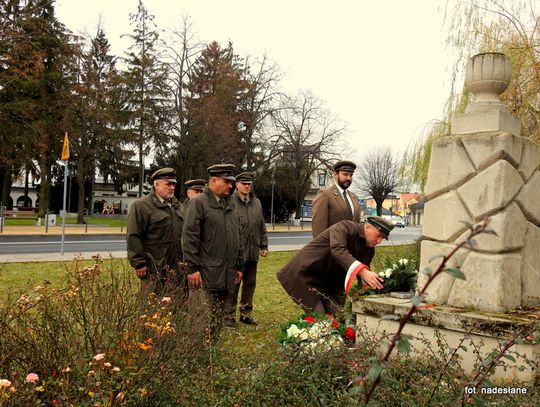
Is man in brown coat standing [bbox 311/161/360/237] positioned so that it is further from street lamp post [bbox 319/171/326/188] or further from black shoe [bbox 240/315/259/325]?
street lamp post [bbox 319/171/326/188]

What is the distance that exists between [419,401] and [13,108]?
29.7 meters

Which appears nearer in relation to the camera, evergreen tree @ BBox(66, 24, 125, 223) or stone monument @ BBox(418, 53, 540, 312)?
stone monument @ BBox(418, 53, 540, 312)

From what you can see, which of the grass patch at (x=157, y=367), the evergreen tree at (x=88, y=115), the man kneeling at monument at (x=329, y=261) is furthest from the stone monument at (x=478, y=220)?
the evergreen tree at (x=88, y=115)

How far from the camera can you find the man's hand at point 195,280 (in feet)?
17.9

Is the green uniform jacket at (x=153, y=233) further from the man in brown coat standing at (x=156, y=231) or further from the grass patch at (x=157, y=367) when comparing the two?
the grass patch at (x=157, y=367)

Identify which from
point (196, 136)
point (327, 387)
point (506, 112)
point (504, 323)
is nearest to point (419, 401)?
point (327, 387)

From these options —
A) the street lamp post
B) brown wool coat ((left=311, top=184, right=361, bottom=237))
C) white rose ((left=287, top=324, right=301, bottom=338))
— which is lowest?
white rose ((left=287, top=324, right=301, bottom=338))

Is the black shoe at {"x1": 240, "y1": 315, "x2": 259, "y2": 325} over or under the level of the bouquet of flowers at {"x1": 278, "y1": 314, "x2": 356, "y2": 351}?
under

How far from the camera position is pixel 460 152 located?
180 inches

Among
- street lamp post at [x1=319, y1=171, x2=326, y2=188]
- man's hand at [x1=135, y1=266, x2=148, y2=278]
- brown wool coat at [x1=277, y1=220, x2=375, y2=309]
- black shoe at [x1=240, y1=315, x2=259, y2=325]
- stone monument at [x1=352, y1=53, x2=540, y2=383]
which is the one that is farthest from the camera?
street lamp post at [x1=319, y1=171, x2=326, y2=188]

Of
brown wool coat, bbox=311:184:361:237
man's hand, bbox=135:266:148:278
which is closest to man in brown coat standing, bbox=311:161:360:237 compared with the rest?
brown wool coat, bbox=311:184:361:237

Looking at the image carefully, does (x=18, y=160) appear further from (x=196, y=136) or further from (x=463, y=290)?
(x=463, y=290)

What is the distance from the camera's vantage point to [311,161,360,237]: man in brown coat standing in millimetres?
6652

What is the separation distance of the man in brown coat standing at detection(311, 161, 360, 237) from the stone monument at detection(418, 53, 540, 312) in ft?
6.39
